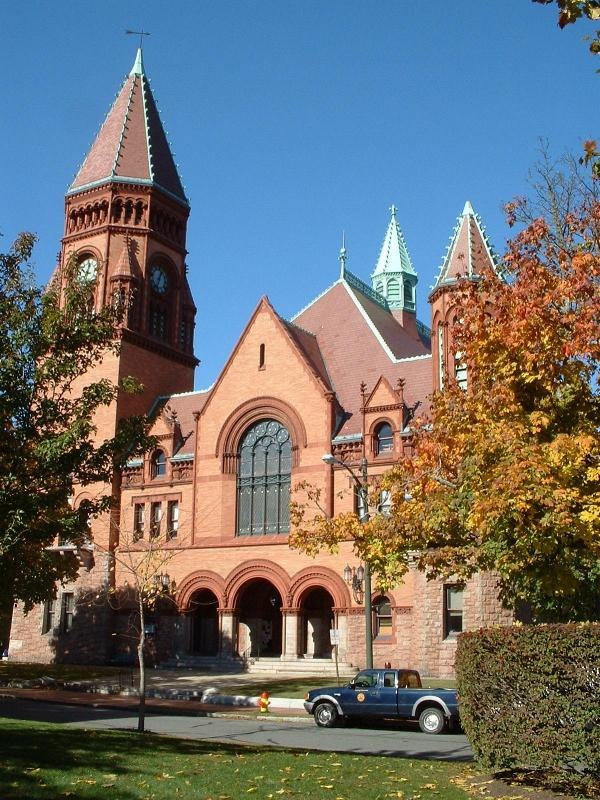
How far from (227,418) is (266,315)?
17.6ft

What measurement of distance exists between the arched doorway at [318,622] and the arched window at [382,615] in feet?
12.8

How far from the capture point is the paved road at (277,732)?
58.2 ft

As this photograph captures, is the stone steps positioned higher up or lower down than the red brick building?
lower down

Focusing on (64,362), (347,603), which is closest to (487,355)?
(64,362)

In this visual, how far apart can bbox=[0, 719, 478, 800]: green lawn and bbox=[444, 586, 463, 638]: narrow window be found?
64.8 feet

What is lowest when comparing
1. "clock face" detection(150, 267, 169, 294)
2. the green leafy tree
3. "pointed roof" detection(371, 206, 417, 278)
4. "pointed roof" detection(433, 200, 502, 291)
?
the green leafy tree

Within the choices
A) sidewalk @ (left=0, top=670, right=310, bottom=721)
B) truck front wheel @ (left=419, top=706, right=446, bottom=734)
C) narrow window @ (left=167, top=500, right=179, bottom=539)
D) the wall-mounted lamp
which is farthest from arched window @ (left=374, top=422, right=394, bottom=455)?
truck front wheel @ (left=419, top=706, right=446, bottom=734)

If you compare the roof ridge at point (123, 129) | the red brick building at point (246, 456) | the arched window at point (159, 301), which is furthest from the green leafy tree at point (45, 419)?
the roof ridge at point (123, 129)

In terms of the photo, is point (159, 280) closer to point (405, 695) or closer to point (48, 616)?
point (48, 616)

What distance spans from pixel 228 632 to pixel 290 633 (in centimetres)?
330

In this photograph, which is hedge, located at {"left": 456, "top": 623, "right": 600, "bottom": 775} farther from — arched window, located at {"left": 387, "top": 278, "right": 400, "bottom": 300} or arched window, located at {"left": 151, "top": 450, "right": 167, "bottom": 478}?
arched window, located at {"left": 387, "top": 278, "right": 400, "bottom": 300}

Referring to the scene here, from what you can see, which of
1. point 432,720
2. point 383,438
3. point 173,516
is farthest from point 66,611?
point 432,720

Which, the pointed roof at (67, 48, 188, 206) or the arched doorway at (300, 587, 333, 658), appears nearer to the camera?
the arched doorway at (300, 587, 333, 658)

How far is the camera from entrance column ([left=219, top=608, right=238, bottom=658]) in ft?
130
